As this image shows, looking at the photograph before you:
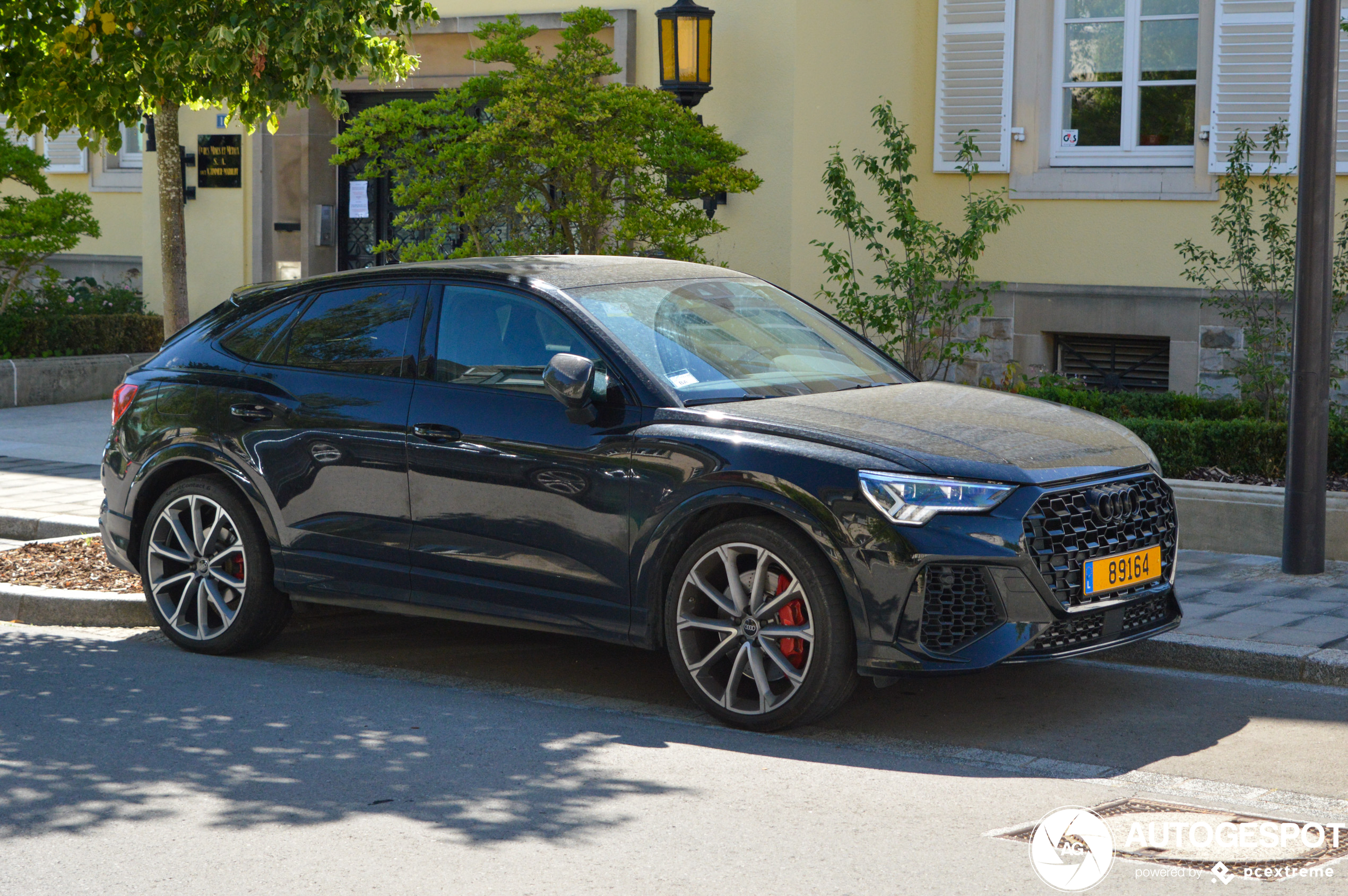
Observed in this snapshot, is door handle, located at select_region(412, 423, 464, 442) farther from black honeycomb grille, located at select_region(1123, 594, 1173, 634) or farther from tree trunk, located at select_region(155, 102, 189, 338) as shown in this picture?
tree trunk, located at select_region(155, 102, 189, 338)

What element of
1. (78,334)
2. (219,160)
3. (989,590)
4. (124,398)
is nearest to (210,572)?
(124,398)

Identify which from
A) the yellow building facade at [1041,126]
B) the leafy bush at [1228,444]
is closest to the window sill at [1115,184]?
the yellow building facade at [1041,126]

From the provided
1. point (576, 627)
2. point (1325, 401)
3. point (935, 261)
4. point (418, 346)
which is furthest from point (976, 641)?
point (935, 261)

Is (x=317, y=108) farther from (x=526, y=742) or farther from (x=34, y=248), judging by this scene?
(x=526, y=742)

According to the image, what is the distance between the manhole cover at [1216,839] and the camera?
14.4 feet

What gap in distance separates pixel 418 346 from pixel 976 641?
2581 millimetres

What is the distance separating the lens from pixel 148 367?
7.48 metres

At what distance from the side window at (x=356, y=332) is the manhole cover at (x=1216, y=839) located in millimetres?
3297

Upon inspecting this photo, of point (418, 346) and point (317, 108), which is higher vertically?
point (317, 108)

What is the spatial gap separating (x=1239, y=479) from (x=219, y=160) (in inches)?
442

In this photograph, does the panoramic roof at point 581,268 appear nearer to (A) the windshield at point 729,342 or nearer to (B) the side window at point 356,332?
(A) the windshield at point 729,342

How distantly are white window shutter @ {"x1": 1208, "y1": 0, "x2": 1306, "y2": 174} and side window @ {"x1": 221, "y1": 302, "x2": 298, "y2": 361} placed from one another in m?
8.22

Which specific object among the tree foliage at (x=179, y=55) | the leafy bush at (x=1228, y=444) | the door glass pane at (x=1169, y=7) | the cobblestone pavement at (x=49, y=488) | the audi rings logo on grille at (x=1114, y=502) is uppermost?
the door glass pane at (x=1169, y=7)

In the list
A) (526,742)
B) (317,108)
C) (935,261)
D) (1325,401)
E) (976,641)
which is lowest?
(526,742)
